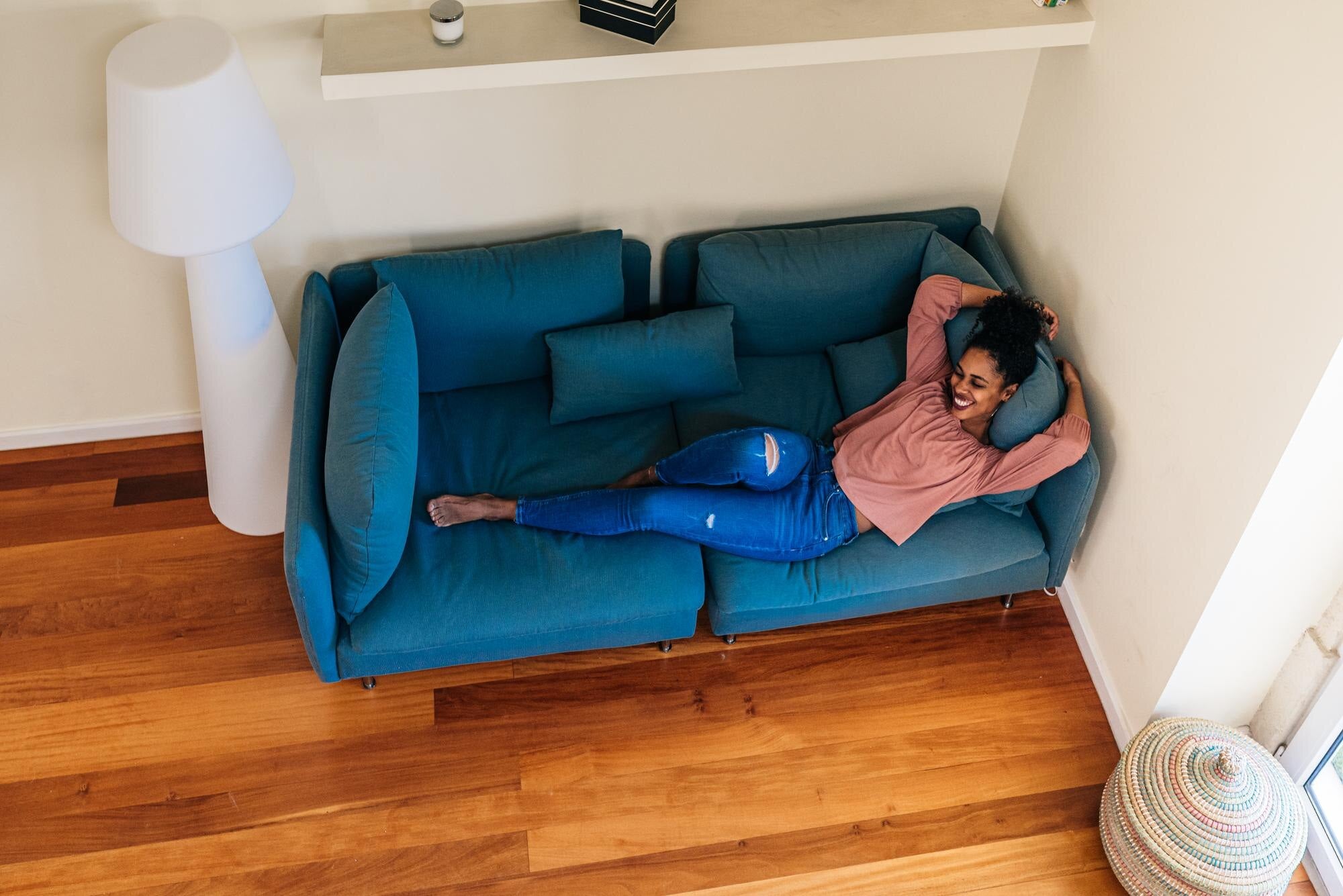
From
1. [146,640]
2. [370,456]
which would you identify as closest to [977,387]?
[370,456]

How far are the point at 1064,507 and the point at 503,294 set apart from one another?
1.49 meters

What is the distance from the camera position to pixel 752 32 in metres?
2.44

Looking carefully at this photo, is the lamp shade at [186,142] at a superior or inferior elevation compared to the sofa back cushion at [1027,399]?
superior

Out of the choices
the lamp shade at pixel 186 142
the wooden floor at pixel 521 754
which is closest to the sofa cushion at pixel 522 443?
the wooden floor at pixel 521 754

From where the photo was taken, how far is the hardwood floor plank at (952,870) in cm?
245

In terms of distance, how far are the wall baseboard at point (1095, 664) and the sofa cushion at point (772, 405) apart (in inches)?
30.3

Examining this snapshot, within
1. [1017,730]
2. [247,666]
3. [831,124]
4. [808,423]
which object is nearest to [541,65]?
[831,124]

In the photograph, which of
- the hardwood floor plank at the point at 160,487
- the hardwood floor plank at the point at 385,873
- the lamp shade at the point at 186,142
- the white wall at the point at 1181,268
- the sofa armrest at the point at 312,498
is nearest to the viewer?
the white wall at the point at 1181,268

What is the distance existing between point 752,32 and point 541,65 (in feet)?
1.57

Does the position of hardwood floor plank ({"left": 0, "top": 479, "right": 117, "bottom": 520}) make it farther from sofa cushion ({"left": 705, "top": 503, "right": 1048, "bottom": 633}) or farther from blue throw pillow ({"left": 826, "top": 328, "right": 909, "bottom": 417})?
blue throw pillow ({"left": 826, "top": 328, "right": 909, "bottom": 417})

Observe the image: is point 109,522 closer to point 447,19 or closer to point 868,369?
point 447,19

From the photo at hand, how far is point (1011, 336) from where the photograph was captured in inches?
100

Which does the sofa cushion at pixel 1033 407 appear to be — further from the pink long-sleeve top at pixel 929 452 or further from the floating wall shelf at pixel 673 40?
the floating wall shelf at pixel 673 40

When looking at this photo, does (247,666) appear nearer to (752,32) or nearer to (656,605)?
(656,605)
